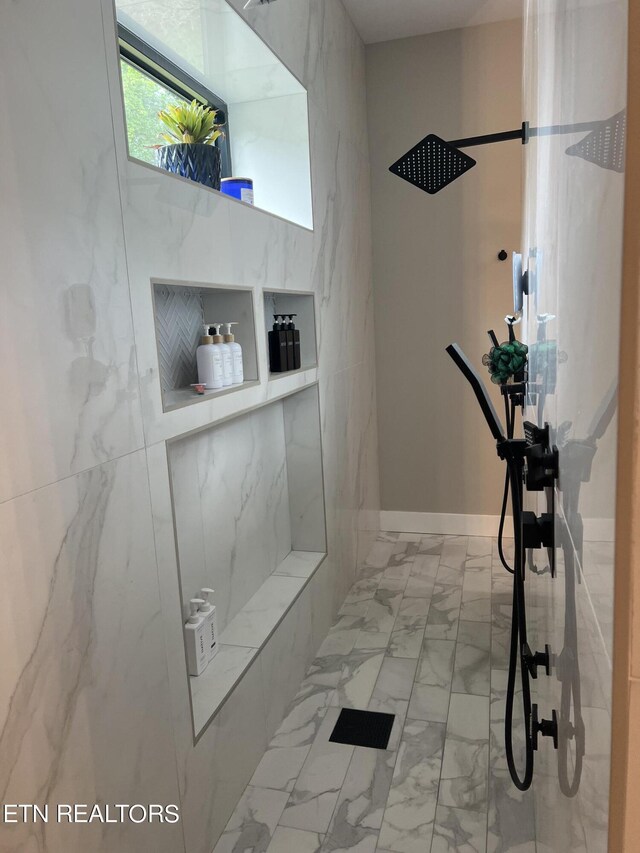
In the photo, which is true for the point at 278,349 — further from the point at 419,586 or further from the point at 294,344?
the point at 419,586

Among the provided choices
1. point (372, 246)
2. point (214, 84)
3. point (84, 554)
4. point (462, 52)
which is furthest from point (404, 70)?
point (84, 554)

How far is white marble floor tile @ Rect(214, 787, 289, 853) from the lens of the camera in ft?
5.41

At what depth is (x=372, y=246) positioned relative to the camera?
3.70 meters

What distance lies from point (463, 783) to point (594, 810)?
157 centimetres

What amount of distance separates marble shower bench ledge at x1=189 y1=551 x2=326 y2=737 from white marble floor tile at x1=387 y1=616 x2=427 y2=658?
475 mm

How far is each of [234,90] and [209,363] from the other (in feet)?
3.99

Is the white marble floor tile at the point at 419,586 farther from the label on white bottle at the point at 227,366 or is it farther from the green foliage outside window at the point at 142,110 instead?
the green foliage outside window at the point at 142,110

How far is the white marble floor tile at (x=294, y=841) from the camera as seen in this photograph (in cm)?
162

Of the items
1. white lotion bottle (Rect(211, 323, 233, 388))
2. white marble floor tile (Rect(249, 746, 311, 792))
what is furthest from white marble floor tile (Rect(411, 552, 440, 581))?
white lotion bottle (Rect(211, 323, 233, 388))

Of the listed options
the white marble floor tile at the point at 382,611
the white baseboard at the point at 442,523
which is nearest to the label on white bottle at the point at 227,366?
the white marble floor tile at the point at 382,611

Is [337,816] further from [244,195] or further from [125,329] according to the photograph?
[244,195]

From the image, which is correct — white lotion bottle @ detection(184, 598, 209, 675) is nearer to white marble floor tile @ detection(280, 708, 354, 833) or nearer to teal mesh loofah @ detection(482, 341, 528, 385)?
white marble floor tile @ detection(280, 708, 354, 833)

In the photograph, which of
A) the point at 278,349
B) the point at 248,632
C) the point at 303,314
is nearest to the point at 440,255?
the point at 303,314

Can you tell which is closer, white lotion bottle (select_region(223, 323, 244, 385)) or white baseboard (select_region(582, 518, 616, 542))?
white baseboard (select_region(582, 518, 616, 542))
